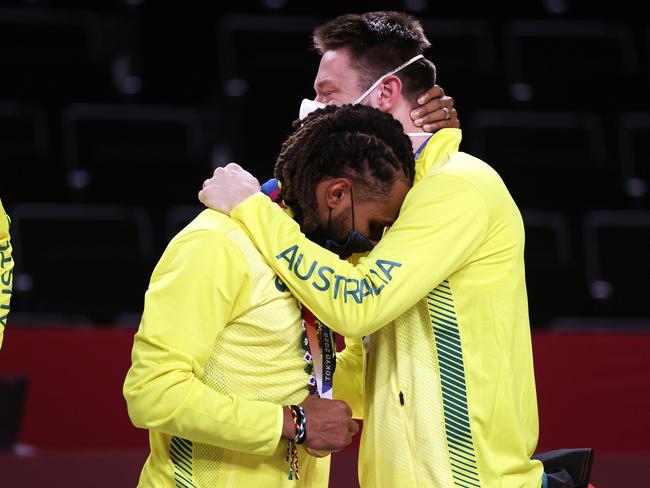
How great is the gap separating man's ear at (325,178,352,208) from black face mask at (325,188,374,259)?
0.12 feet

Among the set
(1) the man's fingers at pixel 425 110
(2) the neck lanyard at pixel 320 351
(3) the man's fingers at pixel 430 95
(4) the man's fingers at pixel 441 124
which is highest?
(3) the man's fingers at pixel 430 95

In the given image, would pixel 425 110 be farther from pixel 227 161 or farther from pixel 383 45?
pixel 227 161

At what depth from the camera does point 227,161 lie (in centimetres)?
649

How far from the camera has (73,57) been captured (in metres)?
6.83

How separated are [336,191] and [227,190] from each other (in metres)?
0.24

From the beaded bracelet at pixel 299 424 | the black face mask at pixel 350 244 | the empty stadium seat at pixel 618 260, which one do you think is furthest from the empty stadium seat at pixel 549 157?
the beaded bracelet at pixel 299 424

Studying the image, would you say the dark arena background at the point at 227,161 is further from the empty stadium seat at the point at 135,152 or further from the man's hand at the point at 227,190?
the man's hand at the point at 227,190

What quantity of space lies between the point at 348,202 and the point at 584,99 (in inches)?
188

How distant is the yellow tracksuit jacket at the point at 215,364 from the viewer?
7.89 feet

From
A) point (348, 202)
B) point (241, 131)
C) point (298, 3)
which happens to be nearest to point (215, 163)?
point (241, 131)

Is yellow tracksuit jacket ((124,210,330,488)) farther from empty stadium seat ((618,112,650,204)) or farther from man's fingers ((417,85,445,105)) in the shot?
empty stadium seat ((618,112,650,204))

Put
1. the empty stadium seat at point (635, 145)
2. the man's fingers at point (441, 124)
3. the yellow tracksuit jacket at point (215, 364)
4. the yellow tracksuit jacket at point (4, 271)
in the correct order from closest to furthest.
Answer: the yellow tracksuit jacket at point (215, 364) < the yellow tracksuit jacket at point (4, 271) < the man's fingers at point (441, 124) < the empty stadium seat at point (635, 145)

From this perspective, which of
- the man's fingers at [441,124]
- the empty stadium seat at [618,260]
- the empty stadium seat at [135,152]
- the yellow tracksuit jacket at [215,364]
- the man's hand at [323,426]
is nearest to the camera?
the yellow tracksuit jacket at [215,364]

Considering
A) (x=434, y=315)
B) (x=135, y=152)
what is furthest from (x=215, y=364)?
(x=135, y=152)
